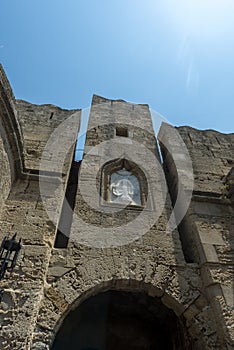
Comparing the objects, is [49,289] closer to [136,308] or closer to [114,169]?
[136,308]

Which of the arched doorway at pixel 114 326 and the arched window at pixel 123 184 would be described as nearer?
the arched doorway at pixel 114 326

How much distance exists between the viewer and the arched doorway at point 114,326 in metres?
5.45

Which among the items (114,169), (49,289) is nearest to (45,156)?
(114,169)

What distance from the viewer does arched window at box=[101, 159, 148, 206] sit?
570cm

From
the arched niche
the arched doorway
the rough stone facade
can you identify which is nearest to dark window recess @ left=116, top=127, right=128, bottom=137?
the rough stone facade

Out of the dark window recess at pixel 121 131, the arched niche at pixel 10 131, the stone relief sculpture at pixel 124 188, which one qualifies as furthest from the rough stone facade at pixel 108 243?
Answer: the dark window recess at pixel 121 131

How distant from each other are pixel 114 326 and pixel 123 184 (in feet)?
11.5

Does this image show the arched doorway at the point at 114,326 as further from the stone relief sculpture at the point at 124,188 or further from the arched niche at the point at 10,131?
the arched niche at the point at 10,131

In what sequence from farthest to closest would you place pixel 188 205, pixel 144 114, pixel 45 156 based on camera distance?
pixel 144 114 → pixel 45 156 → pixel 188 205

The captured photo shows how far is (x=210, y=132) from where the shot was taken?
8.95 metres

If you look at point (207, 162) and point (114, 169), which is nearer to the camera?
point (114, 169)

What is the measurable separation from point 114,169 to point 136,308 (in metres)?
3.42

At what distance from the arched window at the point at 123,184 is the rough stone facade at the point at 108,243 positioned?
5 cm

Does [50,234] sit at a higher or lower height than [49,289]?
higher
